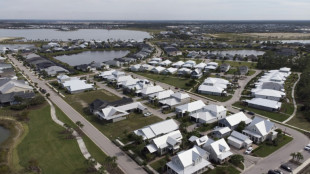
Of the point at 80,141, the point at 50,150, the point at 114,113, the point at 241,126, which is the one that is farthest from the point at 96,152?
the point at 241,126

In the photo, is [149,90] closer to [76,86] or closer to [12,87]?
[76,86]

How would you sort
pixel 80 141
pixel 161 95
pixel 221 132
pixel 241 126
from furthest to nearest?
pixel 161 95 < pixel 241 126 < pixel 221 132 < pixel 80 141

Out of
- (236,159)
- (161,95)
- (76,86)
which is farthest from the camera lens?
(76,86)

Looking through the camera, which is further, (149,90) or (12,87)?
(149,90)

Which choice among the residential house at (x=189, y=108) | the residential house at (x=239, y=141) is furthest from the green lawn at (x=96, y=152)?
the residential house at (x=189, y=108)

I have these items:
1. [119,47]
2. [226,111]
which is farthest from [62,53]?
[226,111]

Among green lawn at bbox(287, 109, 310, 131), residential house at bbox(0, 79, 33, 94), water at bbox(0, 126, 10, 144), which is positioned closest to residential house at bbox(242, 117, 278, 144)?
green lawn at bbox(287, 109, 310, 131)

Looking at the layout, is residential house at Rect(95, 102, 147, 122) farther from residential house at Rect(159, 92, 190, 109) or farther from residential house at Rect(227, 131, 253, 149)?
residential house at Rect(227, 131, 253, 149)

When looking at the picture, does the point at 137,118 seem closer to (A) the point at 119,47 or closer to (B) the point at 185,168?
(B) the point at 185,168
